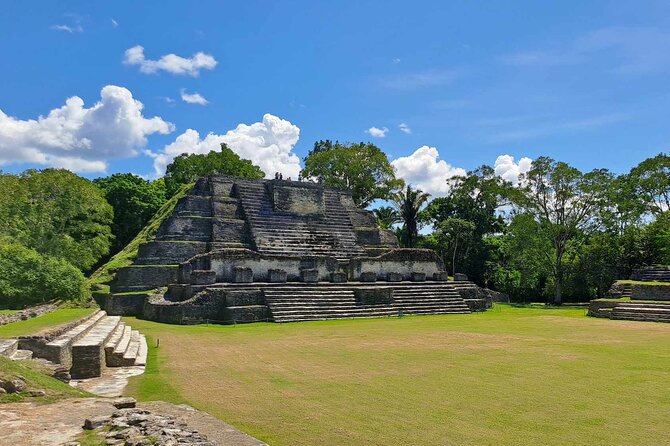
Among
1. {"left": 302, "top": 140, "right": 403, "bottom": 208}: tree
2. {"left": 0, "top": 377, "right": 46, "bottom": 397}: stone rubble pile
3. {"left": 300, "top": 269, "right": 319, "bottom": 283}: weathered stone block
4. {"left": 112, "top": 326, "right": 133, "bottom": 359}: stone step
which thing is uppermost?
{"left": 302, "top": 140, "right": 403, "bottom": 208}: tree

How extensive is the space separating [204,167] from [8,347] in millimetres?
37023

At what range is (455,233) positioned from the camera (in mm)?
40906

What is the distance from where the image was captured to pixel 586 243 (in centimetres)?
3672

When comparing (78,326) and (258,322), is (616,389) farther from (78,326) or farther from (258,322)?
(258,322)

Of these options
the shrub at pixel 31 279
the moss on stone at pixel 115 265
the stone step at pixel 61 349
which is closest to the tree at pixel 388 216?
the moss on stone at pixel 115 265

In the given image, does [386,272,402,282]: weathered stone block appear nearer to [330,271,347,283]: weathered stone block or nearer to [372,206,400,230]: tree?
[330,271,347,283]: weathered stone block

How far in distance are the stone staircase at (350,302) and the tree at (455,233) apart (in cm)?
1613

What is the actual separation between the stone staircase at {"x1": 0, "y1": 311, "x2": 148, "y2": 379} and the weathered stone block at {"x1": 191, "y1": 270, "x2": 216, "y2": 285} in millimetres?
9087

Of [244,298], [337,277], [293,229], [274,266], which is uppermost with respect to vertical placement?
[293,229]

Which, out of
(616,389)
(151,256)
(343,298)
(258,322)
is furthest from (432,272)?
(616,389)

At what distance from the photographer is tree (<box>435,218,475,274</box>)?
4048 centimetres

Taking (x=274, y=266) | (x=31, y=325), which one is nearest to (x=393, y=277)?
(x=274, y=266)

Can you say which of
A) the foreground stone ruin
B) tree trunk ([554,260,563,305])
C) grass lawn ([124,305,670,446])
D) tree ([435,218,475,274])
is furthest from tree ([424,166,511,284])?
grass lawn ([124,305,670,446])

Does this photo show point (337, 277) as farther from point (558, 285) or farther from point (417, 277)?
point (558, 285)
